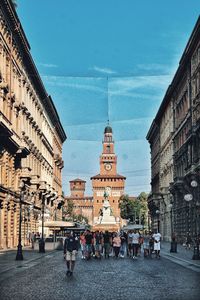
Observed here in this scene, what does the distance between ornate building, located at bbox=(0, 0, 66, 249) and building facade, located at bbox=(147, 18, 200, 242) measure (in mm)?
15321

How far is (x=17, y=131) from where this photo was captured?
202 ft

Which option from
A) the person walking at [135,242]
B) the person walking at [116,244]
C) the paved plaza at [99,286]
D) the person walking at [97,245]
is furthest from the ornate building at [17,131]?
the paved plaza at [99,286]

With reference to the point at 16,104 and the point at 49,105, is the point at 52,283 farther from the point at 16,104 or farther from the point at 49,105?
the point at 49,105

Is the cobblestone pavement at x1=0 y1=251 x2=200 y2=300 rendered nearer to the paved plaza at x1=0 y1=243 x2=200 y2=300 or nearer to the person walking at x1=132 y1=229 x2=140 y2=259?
the paved plaza at x1=0 y1=243 x2=200 y2=300

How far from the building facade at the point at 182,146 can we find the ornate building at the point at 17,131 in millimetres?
15321

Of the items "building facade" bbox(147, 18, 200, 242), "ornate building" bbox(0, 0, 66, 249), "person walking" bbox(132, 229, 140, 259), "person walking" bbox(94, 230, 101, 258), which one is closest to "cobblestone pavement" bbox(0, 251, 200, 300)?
"person walking" bbox(132, 229, 140, 259)

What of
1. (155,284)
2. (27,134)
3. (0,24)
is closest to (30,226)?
(27,134)

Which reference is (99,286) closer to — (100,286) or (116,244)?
(100,286)

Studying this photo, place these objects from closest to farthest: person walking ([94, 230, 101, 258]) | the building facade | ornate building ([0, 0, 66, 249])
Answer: person walking ([94, 230, 101, 258]), ornate building ([0, 0, 66, 249]), the building facade

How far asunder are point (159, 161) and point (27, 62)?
160ft

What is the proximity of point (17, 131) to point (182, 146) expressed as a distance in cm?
2152

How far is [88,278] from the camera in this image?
25281 millimetres

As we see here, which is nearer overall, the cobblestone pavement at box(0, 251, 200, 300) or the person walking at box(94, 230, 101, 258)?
the cobblestone pavement at box(0, 251, 200, 300)

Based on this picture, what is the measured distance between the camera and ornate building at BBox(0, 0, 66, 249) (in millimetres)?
52750
